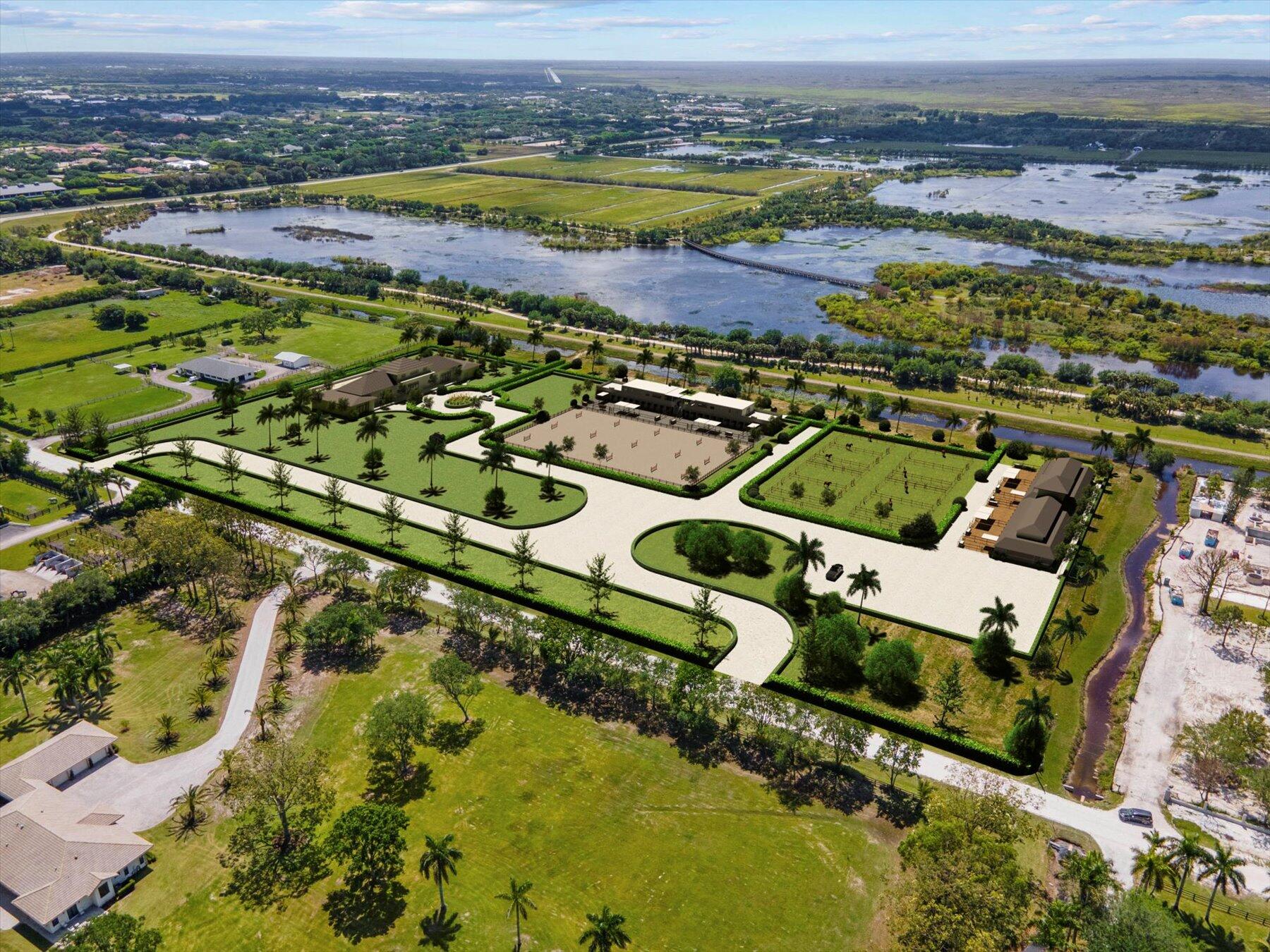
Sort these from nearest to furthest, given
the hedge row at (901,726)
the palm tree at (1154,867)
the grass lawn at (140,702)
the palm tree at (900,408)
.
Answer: the palm tree at (1154,867)
the hedge row at (901,726)
the grass lawn at (140,702)
the palm tree at (900,408)

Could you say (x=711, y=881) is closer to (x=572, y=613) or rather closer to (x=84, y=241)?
(x=572, y=613)

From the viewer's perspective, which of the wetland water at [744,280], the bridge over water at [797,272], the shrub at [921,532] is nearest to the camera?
the shrub at [921,532]

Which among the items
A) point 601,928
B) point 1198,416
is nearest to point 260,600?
point 601,928


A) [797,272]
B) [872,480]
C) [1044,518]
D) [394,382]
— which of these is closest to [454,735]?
[872,480]

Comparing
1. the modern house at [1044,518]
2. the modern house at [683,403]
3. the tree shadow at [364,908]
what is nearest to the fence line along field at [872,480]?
the modern house at [1044,518]

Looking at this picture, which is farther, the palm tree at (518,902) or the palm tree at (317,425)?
the palm tree at (317,425)

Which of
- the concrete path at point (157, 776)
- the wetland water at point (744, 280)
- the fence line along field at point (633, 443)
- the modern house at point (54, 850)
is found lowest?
the concrete path at point (157, 776)

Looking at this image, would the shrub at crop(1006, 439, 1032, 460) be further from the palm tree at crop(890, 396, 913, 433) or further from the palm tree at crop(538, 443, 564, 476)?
the palm tree at crop(538, 443, 564, 476)

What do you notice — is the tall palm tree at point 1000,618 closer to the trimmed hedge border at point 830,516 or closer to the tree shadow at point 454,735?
the trimmed hedge border at point 830,516
